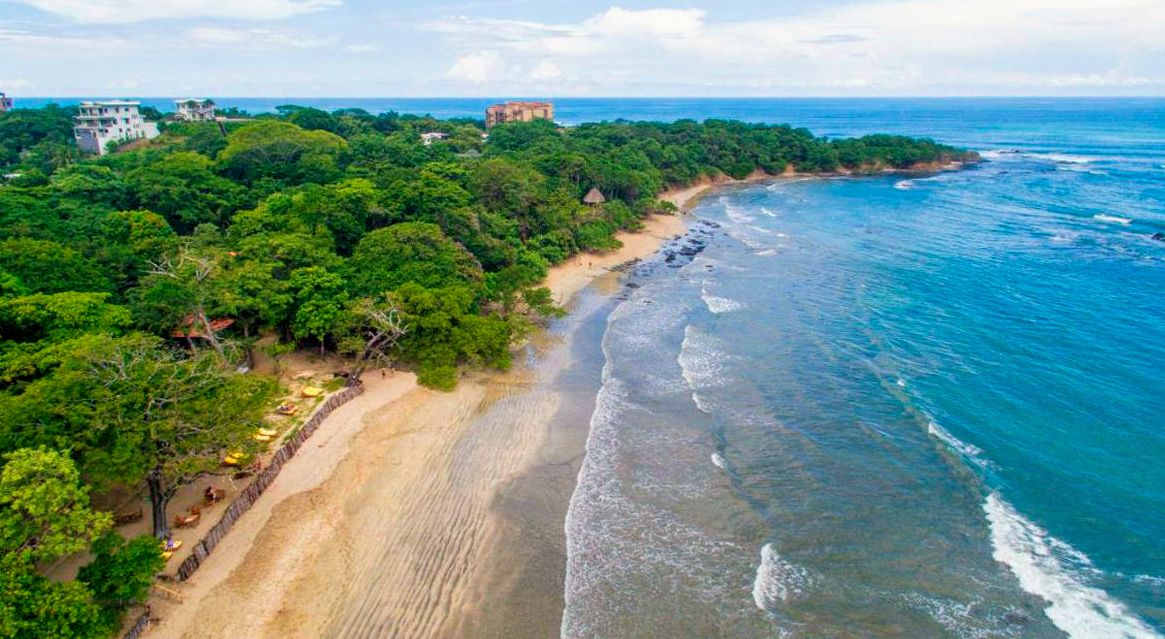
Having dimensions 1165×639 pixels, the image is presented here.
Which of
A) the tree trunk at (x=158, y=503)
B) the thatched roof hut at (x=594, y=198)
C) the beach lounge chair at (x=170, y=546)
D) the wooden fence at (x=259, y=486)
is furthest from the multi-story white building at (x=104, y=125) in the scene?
the beach lounge chair at (x=170, y=546)

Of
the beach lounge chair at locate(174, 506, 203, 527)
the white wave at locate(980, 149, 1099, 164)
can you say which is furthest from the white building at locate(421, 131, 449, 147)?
the white wave at locate(980, 149, 1099, 164)

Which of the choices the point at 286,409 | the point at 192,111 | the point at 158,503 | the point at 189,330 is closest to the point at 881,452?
the point at 286,409

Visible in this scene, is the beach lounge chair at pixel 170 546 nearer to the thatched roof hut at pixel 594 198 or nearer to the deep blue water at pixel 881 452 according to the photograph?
the deep blue water at pixel 881 452

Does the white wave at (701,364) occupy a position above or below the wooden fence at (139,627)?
above

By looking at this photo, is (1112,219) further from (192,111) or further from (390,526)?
(192,111)

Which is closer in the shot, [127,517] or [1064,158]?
[127,517]

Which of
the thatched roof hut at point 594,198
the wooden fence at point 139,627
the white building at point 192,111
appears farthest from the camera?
the white building at point 192,111

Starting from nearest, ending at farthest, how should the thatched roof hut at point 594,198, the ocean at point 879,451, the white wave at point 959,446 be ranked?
1. the ocean at point 879,451
2. the white wave at point 959,446
3. the thatched roof hut at point 594,198
